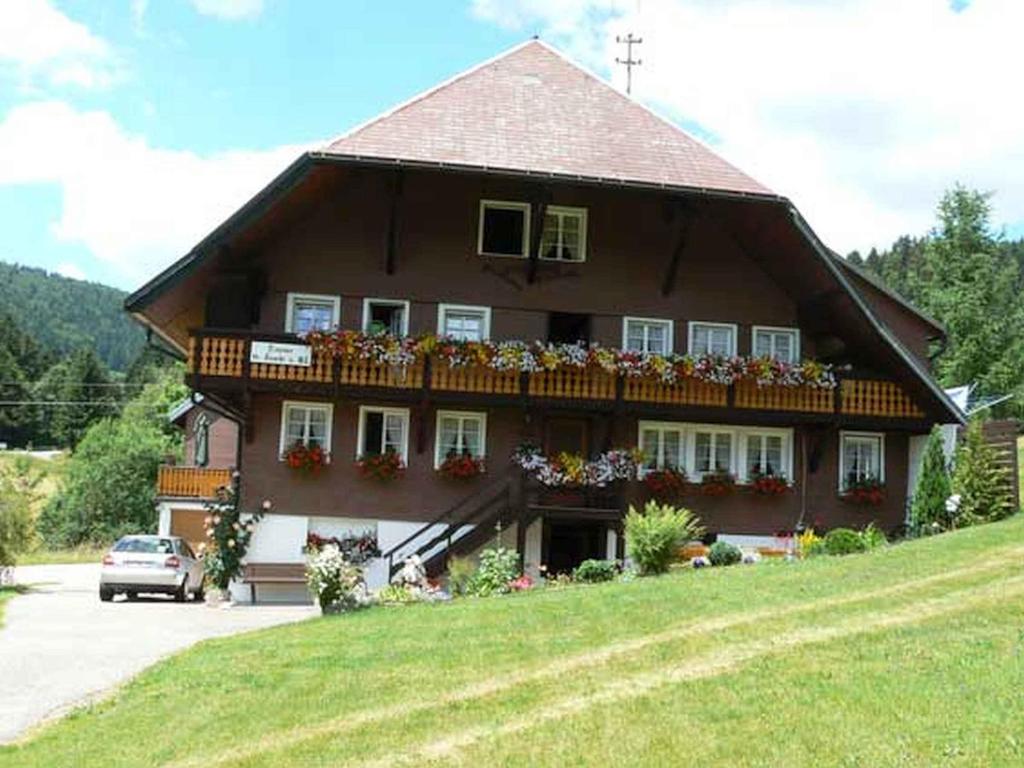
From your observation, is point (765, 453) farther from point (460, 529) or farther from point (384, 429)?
point (384, 429)

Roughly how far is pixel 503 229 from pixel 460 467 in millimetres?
5298

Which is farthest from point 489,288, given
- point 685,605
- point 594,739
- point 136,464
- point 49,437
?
point 49,437

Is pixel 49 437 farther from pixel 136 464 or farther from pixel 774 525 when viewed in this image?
pixel 774 525

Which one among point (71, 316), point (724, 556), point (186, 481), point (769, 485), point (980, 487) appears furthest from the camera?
point (71, 316)

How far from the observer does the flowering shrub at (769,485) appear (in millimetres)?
27766

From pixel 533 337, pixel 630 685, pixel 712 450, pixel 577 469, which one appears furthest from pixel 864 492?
pixel 630 685

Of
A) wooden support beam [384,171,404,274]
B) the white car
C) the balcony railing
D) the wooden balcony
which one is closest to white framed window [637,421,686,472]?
the balcony railing

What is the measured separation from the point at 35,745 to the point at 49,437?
11516 cm

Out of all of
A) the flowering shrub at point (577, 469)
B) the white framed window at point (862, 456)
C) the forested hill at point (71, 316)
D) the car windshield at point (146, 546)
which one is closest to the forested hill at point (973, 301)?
the white framed window at point (862, 456)

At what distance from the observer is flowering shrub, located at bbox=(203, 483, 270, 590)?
26016mm

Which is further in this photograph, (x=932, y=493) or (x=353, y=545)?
(x=353, y=545)

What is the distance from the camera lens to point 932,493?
24.5 meters

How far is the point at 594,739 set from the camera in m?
8.89

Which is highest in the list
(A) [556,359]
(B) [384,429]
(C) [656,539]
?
(A) [556,359]
